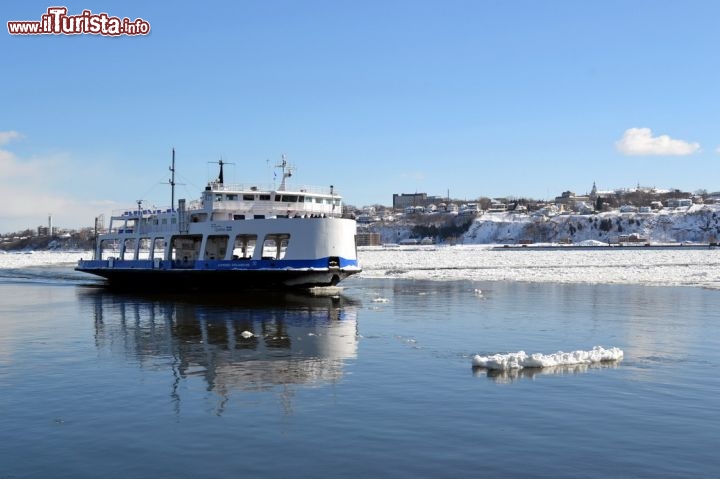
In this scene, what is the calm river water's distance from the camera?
10703 millimetres

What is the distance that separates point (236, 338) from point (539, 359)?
9770 mm

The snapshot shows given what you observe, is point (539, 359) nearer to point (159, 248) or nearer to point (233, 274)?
point (233, 274)

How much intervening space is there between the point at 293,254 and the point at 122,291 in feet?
49.2

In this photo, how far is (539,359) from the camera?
57.4 ft

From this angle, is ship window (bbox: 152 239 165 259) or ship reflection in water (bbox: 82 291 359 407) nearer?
ship reflection in water (bbox: 82 291 359 407)

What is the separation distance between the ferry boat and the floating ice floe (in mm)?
20700

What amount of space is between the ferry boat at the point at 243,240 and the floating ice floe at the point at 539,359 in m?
20.7

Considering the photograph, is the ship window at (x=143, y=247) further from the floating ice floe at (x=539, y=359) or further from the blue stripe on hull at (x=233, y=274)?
the floating ice floe at (x=539, y=359)

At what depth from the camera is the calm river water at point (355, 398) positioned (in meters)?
10.7

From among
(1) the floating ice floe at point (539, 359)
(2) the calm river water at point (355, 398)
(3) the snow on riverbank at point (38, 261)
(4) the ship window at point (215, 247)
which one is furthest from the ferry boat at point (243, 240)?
(3) the snow on riverbank at point (38, 261)

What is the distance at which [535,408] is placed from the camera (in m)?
13.6

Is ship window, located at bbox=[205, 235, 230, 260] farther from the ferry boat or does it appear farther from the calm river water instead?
the calm river water

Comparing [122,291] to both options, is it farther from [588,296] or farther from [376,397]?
[376,397]

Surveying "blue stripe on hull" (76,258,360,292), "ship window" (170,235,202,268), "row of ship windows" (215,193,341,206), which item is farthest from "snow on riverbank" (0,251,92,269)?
"row of ship windows" (215,193,341,206)
